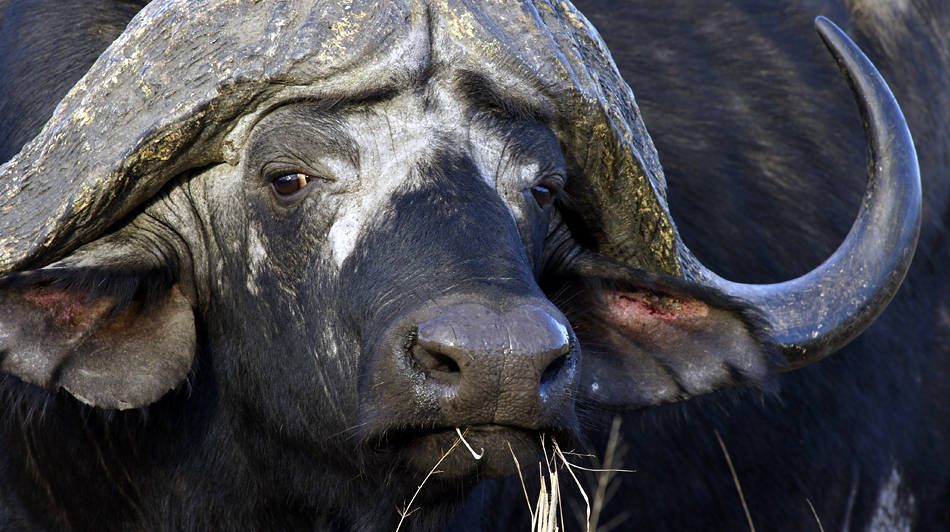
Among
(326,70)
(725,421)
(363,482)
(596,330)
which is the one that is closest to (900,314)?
(725,421)

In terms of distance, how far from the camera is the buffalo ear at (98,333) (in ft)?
7.59

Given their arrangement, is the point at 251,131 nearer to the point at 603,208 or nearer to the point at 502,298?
the point at 502,298

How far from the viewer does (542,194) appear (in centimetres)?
261

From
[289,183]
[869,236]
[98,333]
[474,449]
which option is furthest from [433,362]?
[869,236]

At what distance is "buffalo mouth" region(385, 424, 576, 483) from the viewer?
207 cm

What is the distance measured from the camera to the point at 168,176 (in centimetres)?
235

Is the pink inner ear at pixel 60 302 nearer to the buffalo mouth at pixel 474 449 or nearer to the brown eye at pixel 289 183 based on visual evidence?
the brown eye at pixel 289 183

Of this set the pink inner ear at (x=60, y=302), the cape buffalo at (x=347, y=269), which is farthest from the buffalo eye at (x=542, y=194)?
the pink inner ear at (x=60, y=302)

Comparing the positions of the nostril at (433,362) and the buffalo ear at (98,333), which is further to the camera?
the buffalo ear at (98,333)

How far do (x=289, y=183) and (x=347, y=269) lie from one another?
0.28 metres

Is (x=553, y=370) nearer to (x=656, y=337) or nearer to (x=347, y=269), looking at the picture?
(x=347, y=269)

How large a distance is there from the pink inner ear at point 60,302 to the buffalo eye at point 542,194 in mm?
1160

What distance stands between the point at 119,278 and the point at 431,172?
0.81m

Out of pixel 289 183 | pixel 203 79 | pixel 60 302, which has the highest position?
pixel 203 79
